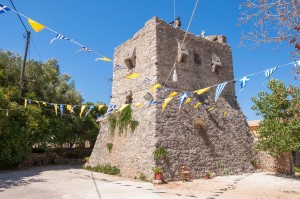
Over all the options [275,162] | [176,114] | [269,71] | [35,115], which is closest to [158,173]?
[176,114]

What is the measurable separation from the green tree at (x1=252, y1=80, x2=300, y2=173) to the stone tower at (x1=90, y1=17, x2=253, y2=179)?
1.73 m

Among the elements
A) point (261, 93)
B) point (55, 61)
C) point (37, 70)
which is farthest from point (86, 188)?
point (55, 61)

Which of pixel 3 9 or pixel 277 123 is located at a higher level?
pixel 3 9

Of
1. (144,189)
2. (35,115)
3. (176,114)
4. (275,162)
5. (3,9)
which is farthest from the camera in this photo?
(35,115)

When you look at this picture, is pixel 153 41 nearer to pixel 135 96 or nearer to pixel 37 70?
pixel 135 96

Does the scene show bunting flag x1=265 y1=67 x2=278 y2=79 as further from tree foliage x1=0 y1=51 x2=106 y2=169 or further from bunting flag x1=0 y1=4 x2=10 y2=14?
tree foliage x1=0 y1=51 x2=106 y2=169

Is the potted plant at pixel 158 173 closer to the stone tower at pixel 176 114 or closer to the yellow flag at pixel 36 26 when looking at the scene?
the stone tower at pixel 176 114

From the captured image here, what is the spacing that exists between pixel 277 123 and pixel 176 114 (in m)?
5.72

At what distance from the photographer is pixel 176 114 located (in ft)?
43.1

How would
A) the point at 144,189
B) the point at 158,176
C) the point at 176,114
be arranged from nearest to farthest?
the point at 144,189 < the point at 158,176 < the point at 176,114

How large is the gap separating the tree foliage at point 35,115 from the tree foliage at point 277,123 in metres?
13.4

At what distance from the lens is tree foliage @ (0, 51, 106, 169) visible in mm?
14520

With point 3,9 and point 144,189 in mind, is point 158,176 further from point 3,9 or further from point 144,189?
point 3,9

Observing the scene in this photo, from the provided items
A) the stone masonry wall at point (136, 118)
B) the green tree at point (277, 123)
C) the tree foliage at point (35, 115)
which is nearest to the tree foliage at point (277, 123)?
the green tree at point (277, 123)
